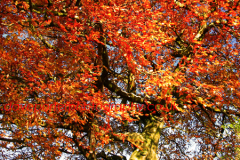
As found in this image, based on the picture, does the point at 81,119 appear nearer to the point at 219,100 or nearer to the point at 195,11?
the point at 219,100

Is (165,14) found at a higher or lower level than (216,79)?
higher

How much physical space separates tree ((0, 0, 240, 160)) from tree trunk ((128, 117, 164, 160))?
0.16 feet

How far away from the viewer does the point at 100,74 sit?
8.30 metres

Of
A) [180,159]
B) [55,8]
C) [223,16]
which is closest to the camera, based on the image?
[55,8]

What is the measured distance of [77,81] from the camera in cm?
774

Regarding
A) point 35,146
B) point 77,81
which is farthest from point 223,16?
point 35,146

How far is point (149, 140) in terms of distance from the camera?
8852mm

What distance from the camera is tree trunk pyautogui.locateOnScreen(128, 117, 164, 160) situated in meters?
8.24

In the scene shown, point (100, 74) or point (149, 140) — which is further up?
point (100, 74)

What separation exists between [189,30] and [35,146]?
12.2 meters

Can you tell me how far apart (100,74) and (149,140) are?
4118 millimetres

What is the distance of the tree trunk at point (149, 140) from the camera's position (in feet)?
27.0

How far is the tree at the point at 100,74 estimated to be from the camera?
6859 mm

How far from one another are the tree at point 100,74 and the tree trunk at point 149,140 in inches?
1.9
